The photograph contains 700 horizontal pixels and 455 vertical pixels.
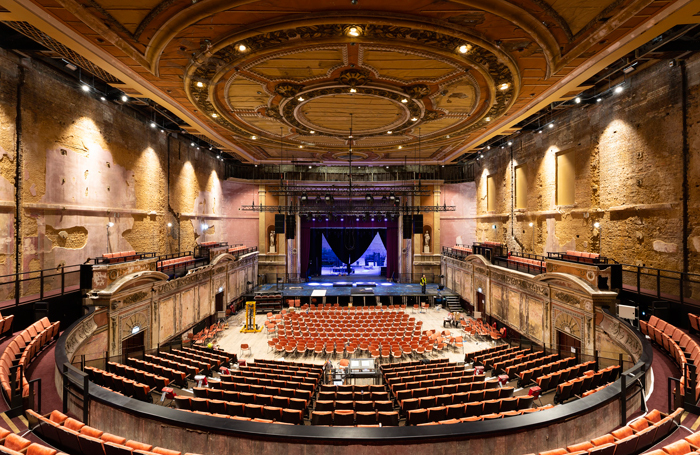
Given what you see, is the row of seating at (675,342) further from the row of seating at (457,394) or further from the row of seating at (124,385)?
the row of seating at (124,385)

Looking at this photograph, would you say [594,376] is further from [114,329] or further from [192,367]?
[114,329]

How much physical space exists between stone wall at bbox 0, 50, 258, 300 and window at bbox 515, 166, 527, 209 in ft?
64.8

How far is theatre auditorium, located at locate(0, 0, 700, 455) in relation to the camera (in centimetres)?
509

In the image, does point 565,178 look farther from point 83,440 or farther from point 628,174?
point 83,440

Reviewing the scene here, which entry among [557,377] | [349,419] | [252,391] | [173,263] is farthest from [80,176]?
[557,377]

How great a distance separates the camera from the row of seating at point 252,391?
7.14m

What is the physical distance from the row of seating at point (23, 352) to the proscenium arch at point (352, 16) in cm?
690

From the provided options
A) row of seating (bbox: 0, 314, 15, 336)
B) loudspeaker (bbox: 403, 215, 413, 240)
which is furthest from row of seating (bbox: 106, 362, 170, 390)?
loudspeaker (bbox: 403, 215, 413, 240)

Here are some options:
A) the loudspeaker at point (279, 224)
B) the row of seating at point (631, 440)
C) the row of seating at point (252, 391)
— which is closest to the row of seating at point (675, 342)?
the row of seating at point (631, 440)

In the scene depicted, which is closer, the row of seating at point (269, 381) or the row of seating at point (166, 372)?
the row of seating at point (269, 381)

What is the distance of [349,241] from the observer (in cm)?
2869

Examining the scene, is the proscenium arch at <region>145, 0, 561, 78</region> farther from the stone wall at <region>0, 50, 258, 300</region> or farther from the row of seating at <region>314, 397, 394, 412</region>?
the row of seating at <region>314, 397, 394, 412</region>

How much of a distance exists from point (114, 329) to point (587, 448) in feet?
39.8

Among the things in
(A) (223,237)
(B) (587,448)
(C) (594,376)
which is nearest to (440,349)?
(C) (594,376)
